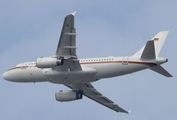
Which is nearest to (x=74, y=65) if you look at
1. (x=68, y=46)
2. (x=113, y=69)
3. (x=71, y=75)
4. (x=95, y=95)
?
(x=71, y=75)

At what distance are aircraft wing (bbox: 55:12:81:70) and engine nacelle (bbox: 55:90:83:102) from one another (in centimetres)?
989

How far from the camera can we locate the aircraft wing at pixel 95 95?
8250 centimetres

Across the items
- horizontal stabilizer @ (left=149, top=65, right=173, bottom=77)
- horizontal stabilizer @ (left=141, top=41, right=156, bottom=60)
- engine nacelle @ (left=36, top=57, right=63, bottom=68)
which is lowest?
horizontal stabilizer @ (left=149, top=65, right=173, bottom=77)

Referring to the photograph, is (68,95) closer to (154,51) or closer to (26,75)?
(26,75)

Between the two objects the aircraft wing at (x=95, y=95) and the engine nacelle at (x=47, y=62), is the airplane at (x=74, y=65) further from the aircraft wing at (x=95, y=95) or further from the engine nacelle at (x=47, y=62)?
the aircraft wing at (x=95, y=95)

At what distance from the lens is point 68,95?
82312 mm

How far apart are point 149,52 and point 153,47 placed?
1.36 m

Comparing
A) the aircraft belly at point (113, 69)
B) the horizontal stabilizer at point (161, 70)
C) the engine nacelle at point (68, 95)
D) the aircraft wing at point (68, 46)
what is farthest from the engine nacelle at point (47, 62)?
the engine nacelle at point (68, 95)

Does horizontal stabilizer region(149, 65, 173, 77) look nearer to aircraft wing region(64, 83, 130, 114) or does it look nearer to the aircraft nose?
aircraft wing region(64, 83, 130, 114)

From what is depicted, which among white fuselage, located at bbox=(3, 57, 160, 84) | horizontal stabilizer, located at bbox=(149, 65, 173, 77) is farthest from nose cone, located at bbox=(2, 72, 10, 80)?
horizontal stabilizer, located at bbox=(149, 65, 173, 77)

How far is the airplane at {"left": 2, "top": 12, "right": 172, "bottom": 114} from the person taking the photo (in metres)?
69.2

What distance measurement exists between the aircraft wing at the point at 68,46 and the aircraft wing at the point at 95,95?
969 centimetres

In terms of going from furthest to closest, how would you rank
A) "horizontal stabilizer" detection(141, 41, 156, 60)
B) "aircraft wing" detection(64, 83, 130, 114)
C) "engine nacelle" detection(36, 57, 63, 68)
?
"aircraft wing" detection(64, 83, 130, 114), "engine nacelle" detection(36, 57, 63, 68), "horizontal stabilizer" detection(141, 41, 156, 60)

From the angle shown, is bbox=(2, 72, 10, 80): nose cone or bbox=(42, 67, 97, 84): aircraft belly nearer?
bbox=(42, 67, 97, 84): aircraft belly
